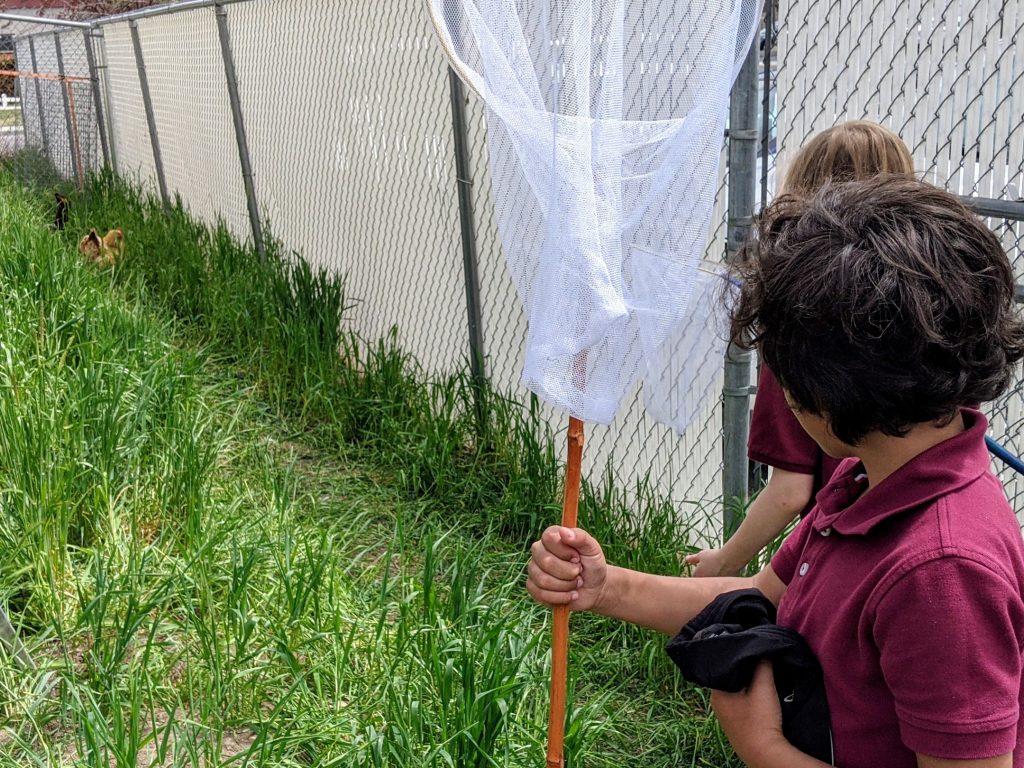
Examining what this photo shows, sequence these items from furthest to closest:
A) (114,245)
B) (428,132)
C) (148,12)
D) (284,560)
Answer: (148,12) → (114,245) → (428,132) → (284,560)

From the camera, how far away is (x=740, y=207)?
9.34ft

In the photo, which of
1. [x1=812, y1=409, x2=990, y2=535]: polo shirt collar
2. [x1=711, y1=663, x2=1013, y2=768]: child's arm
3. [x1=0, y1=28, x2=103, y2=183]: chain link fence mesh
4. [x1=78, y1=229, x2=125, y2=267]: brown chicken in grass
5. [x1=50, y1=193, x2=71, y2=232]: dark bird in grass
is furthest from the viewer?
[x1=0, y1=28, x2=103, y2=183]: chain link fence mesh

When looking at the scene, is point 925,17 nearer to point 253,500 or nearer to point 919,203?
point 919,203

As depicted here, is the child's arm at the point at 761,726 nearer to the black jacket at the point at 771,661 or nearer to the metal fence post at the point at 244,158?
the black jacket at the point at 771,661

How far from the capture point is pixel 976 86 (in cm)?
281

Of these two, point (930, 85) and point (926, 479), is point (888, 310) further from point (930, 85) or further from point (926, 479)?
point (930, 85)

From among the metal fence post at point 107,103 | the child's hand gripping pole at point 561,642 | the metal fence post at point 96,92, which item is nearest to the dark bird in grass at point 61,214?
the metal fence post at point 96,92

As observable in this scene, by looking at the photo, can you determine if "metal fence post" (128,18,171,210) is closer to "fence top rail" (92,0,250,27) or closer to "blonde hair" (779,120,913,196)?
"fence top rail" (92,0,250,27)

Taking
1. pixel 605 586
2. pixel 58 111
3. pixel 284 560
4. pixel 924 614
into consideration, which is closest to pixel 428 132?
pixel 284 560

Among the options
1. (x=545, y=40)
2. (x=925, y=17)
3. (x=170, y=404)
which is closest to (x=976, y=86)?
(x=925, y=17)

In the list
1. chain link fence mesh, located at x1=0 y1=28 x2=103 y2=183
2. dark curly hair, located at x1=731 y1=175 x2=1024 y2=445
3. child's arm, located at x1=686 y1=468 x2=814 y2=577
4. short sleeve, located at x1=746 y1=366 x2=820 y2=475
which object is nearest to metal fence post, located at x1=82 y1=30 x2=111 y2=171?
chain link fence mesh, located at x1=0 y1=28 x2=103 y2=183

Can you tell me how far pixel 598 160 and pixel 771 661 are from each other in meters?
0.80

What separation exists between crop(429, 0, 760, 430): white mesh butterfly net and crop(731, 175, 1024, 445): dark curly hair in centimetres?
47

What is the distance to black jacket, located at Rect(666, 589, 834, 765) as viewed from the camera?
1.28 meters
